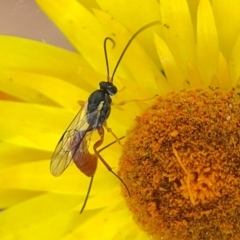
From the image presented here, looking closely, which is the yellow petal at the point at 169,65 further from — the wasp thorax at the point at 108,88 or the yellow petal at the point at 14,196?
the yellow petal at the point at 14,196

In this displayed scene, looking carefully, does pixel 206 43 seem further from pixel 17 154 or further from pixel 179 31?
pixel 17 154

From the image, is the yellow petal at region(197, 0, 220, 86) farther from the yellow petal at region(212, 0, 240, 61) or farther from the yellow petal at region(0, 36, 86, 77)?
the yellow petal at region(0, 36, 86, 77)

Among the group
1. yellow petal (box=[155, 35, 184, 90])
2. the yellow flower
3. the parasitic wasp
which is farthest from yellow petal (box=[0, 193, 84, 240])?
yellow petal (box=[155, 35, 184, 90])

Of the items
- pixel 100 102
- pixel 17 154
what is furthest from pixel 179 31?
pixel 17 154

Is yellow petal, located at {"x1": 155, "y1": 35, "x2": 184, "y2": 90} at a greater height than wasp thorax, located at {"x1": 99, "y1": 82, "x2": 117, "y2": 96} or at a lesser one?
greater

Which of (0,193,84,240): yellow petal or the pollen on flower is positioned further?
(0,193,84,240): yellow petal

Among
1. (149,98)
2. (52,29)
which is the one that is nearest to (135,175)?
(149,98)
